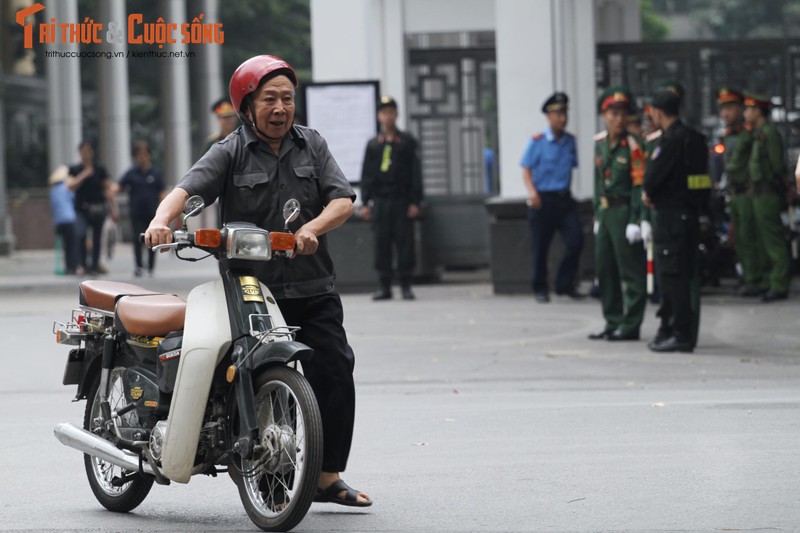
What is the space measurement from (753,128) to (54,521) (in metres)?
11.1

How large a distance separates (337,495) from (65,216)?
16824 millimetres

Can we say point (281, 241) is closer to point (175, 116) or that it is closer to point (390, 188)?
point (390, 188)

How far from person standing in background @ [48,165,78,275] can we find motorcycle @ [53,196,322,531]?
16274mm

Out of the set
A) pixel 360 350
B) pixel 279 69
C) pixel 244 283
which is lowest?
pixel 360 350

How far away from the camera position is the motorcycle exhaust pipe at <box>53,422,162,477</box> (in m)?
6.40

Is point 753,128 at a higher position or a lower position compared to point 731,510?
higher

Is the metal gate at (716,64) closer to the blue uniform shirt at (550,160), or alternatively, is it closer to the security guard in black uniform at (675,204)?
the blue uniform shirt at (550,160)

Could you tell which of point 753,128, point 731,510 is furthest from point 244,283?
point 753,128

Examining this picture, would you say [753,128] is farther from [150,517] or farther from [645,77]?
[150,517]

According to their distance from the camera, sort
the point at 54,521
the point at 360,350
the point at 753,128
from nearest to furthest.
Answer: the point at 54,521, the point at 360,350, the point at 753,128

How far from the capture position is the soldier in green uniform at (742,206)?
16.2 m

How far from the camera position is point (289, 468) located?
5969 millimetres

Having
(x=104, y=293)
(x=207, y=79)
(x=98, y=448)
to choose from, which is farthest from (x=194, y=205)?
(x=207, y=79)

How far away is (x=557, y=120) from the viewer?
15.8m
